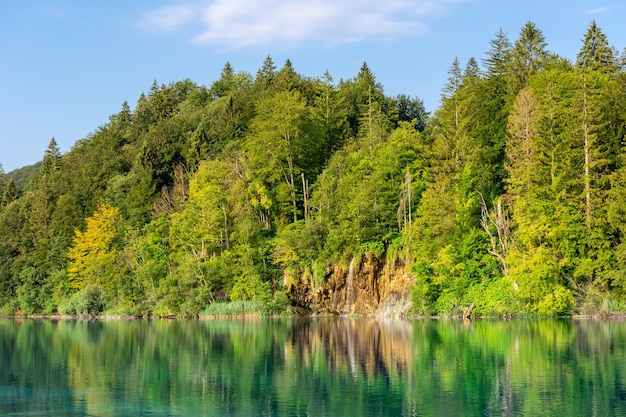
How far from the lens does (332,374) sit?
27812mm

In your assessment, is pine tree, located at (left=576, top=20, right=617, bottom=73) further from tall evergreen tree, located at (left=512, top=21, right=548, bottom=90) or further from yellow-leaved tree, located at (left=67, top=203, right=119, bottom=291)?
yellow-leaved tree, located at (left=67, top=203, right=119, bottom=291)

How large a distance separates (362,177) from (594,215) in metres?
22.4

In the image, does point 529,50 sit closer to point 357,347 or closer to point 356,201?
point 356,201

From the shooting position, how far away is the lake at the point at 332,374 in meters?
21.8

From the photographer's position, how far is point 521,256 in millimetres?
55656

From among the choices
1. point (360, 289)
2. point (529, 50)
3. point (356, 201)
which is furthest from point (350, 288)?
point (529, 50)

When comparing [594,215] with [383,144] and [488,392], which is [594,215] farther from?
[488,392]

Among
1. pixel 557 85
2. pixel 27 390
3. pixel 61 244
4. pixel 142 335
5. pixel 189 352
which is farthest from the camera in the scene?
pixel 61 244

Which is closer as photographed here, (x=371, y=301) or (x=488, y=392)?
(x=488, y=392)

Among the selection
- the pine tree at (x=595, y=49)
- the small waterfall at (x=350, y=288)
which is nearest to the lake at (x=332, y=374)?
the small waterfall at (x=350, y=288)

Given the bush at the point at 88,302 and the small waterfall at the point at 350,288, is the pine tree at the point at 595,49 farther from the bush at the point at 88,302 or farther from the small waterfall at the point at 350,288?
the bush at the point at 88,302

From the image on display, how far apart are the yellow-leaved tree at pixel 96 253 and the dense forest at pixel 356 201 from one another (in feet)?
0.73

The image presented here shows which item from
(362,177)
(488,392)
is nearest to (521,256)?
(362,177)

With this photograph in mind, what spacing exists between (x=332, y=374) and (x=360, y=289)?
39217 mm
